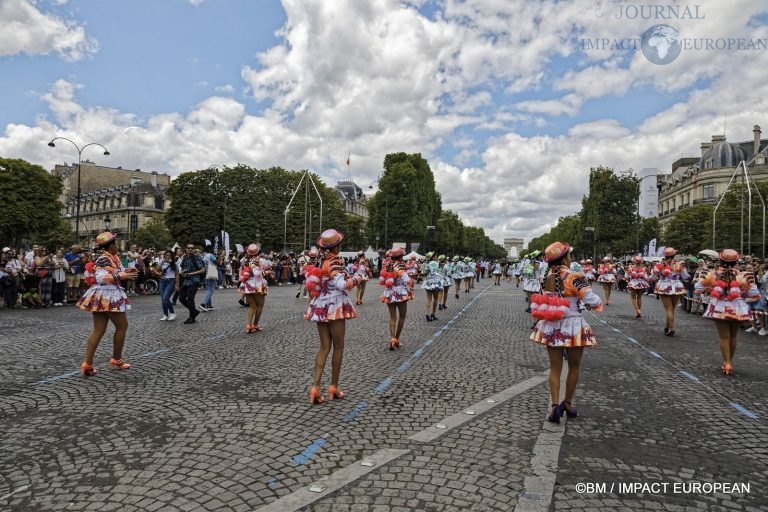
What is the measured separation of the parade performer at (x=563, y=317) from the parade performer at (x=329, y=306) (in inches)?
88.7

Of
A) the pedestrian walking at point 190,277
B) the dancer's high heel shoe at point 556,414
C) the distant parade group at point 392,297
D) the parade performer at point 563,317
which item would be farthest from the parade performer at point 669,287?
the pedestrian walking at point 190,277

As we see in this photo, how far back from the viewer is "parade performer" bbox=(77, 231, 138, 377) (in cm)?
760

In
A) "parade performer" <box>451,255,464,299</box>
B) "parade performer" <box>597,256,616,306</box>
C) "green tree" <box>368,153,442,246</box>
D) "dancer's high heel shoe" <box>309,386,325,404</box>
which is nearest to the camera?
"dancer's high heel shoe" <box>309,386,325,404</box>

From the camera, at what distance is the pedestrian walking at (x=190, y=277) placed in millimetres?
13539

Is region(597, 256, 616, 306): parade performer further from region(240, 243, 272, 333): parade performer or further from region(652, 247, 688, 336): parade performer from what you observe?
region(240, 243, 272, 333): parade performer

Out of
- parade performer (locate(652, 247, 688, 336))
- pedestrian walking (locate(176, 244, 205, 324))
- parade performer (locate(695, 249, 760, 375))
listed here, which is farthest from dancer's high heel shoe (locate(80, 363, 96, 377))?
parade performer (locate(652, 247, 688, 336))

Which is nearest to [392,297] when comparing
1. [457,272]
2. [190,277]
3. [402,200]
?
[190,277]

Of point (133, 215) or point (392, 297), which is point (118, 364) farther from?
point (133, 215)

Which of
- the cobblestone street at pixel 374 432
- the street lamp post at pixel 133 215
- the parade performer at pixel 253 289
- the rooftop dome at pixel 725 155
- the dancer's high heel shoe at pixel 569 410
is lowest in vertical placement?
the cobblestone street at pixel 374 432

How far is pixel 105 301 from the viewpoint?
773cm

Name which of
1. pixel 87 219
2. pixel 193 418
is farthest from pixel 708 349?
pixel 87 219

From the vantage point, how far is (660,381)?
7766 mm

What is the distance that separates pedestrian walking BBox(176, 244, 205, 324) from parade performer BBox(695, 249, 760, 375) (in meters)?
11.3

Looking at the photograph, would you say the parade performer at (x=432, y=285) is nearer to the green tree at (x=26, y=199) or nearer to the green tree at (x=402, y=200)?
the green tree at (x=402, y=200)
